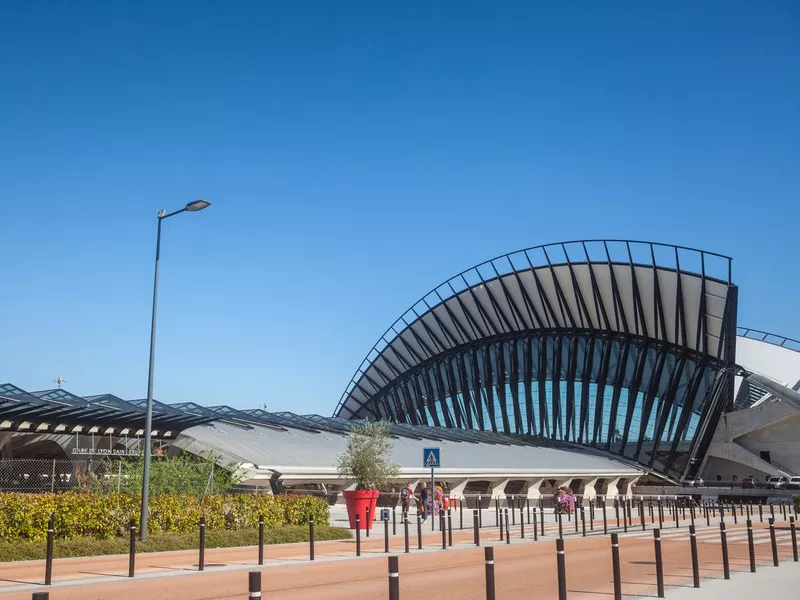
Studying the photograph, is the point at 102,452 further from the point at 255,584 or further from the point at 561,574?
the point at 255,584

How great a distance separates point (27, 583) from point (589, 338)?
61.4 meters

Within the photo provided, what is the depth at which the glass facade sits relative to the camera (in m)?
62.4

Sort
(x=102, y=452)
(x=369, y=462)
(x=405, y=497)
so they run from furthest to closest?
(x=102, y=452) < (x=405, y=497) < (x=369, y=462)

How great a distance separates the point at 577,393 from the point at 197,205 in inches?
2197

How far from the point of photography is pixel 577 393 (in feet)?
232

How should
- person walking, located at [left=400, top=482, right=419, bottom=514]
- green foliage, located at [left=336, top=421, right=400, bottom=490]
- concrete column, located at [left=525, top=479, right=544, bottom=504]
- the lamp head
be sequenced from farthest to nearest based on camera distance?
1. concrete column, located at [left=525, top=479, right=544, bottom=504]
2. green foliage, located at [left=336, top=421, right=400, bottom=490]
3. person walking, located at [left=400, top=482, right=419, bottom=514]
4. the lamp head

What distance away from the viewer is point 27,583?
42.3 ft

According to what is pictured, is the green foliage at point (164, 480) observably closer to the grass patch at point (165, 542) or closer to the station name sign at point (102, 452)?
the grass patch at point (165, 542)

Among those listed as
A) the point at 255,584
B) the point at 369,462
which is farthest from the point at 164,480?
the point at 255,584

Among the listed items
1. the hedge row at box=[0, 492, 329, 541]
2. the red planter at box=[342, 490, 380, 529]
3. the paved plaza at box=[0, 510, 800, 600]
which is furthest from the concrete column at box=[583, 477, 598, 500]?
the paved plaza at box=[0, 510, 800, 600]

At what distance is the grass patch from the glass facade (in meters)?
45.7

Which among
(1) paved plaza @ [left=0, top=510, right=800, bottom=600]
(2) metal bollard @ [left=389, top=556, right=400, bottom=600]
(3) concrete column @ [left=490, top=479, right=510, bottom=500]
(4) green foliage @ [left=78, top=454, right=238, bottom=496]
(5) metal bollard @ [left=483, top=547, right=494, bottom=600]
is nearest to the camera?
(2) metal bollard @ [left=389, top=556, right=400, bottom=600]

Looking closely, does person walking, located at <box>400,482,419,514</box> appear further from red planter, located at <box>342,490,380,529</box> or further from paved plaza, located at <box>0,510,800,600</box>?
paved plaza, located at <box>0,510,800,600</box>

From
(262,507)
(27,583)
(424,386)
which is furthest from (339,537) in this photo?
(424,386)
